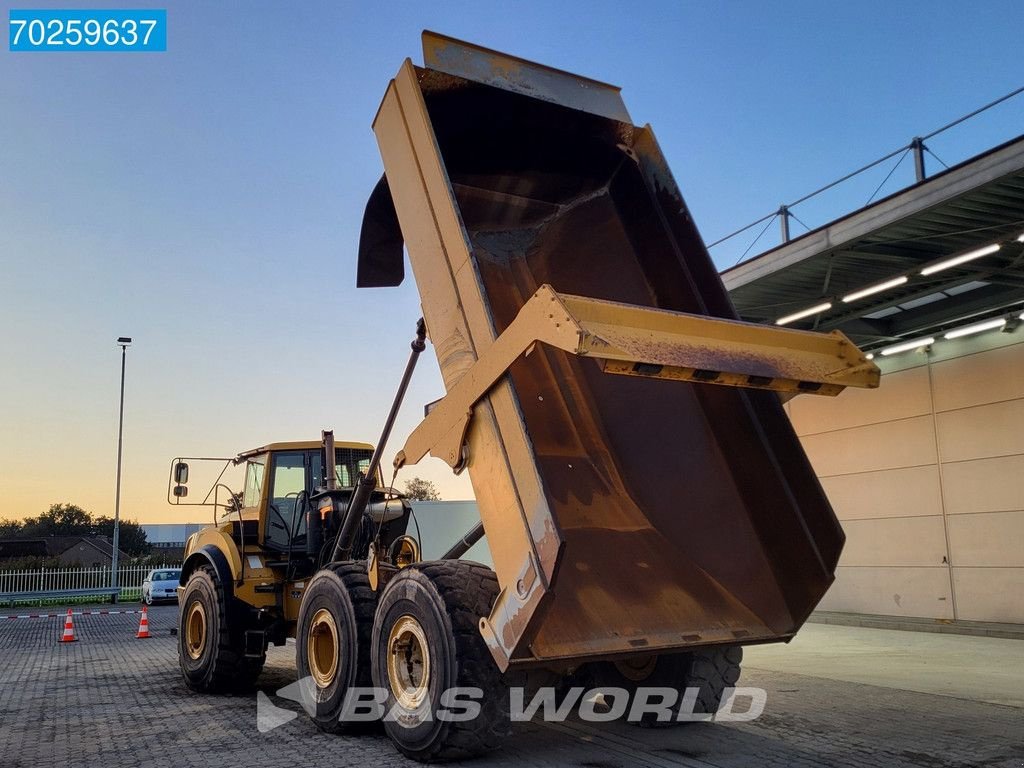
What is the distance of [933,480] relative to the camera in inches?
537

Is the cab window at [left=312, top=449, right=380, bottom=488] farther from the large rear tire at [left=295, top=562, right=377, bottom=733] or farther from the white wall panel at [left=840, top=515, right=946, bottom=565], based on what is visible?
the white wall panel at [left=840, top=515, right=946, bottom=565]

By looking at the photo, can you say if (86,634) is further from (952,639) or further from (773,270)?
(952,639)

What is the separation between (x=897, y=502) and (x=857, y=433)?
1.37 m

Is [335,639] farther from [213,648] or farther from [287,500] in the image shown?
[287,500]

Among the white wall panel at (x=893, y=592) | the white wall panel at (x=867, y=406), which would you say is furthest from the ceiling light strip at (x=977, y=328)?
the white wall panel at (x=893, y=592)

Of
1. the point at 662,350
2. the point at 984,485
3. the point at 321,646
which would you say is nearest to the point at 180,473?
the point at 321,646

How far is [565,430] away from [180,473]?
419cm

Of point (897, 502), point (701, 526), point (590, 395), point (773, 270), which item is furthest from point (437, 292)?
point (897, 502)

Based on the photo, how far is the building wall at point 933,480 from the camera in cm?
1255

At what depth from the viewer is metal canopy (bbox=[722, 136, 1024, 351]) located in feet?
31.2

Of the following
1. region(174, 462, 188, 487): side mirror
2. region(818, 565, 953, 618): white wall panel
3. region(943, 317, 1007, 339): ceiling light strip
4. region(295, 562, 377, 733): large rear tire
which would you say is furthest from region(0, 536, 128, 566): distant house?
region(295, 562, 377, 733): large rear tire

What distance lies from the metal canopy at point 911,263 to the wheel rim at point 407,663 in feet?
25.3

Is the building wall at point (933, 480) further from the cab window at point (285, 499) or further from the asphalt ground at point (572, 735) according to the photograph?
the cab window at point (285, 499)

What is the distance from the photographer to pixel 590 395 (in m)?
5.93
